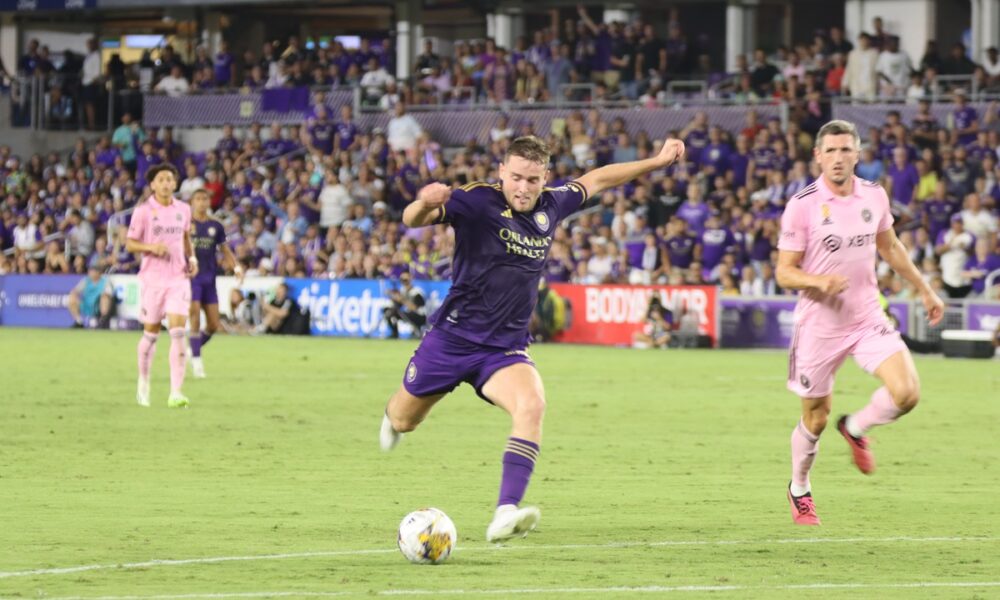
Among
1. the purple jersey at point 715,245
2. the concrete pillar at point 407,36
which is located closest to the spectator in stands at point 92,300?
the concrete pillar at point 407,36

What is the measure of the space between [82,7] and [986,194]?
27.4 meters

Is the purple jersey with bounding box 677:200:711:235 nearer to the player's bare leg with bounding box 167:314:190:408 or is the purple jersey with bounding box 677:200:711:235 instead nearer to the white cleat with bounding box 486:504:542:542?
the player's bare leg with bounding box 167:314:190:408

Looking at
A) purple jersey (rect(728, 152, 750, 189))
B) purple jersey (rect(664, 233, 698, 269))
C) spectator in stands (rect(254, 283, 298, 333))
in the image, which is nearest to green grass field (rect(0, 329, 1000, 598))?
purple jersey (rect(664, 233, 698, 269))

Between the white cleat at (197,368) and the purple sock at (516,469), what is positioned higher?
the purple sock at (516,469)

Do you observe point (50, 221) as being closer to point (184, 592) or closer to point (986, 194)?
point (986, 194)

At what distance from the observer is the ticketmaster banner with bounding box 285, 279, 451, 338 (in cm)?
3384

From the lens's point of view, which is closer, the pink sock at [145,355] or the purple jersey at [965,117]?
the pink sock at [145,355]

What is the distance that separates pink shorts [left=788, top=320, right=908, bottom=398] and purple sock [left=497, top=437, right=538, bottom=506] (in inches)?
79.5

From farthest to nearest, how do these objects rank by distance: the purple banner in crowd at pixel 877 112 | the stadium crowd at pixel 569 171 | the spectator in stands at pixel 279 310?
the spectator in stands at pixel 279 310, the purple banner in crowd at pixel 877 112, the stadium crowd at pixel 569 171

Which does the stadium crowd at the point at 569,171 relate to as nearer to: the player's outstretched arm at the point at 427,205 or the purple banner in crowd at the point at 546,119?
the purple banner in crowd at the point at 546,119

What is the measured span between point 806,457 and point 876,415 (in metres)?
0.50

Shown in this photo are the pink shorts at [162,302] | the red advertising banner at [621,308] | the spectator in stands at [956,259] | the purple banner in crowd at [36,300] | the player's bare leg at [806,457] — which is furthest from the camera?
the purple banner in crowd at [36,300]

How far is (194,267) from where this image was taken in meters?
18.6

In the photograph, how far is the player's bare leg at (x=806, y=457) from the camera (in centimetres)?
1020
